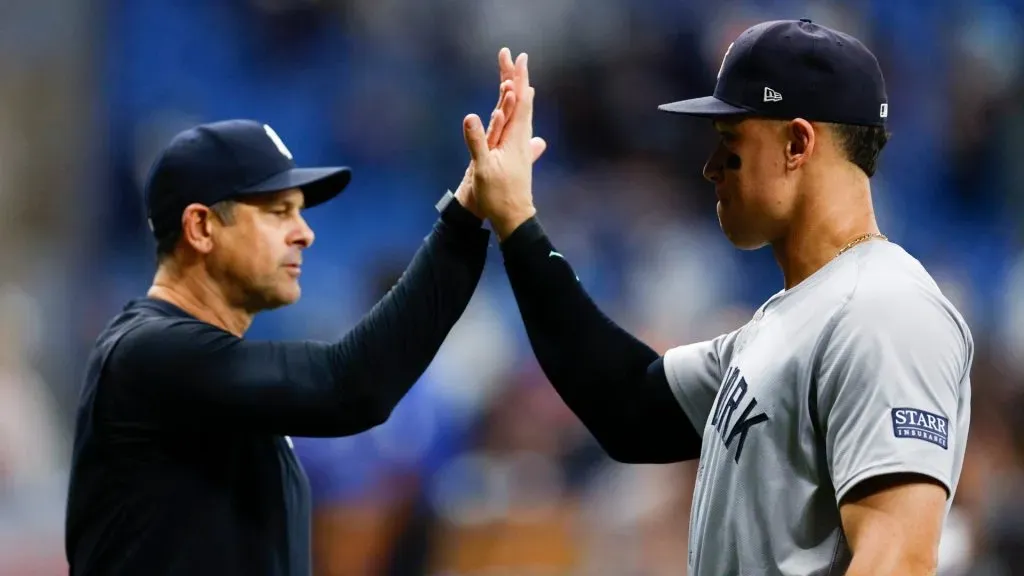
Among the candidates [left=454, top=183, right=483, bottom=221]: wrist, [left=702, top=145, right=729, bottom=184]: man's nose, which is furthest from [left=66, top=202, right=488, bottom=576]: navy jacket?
[left=702, top=145, right=729, bottom=184]: man's nose

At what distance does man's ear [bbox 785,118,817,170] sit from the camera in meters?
2.00

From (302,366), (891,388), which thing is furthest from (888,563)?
(302,366)

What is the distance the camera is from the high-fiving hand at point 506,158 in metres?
2.49

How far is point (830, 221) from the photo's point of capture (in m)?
2.04

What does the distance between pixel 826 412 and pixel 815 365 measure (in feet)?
0.26

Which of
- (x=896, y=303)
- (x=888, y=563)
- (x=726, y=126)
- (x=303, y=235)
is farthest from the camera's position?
(x=303, y=235)

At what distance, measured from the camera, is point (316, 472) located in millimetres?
5113

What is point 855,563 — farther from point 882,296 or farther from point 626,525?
point 626,525

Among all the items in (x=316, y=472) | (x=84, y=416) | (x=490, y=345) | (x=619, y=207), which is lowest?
(x=316, y=472)

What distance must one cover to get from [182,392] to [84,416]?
10.0 inches

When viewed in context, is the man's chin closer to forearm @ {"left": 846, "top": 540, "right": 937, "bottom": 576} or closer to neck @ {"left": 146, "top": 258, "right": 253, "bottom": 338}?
forearm @ {"left": 846, "top": 540, "right": 937, "bottom": 576}

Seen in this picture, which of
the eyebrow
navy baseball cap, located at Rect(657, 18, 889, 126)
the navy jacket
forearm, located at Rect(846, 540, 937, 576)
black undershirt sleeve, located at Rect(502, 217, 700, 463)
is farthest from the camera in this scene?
black undershirt sleeve, located at Rect(502, 217, 700, 463)

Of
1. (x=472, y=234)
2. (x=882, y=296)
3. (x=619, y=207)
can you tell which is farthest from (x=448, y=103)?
(x=882, y=296)

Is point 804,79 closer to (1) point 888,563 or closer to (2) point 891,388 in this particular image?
(2) point 891,388
